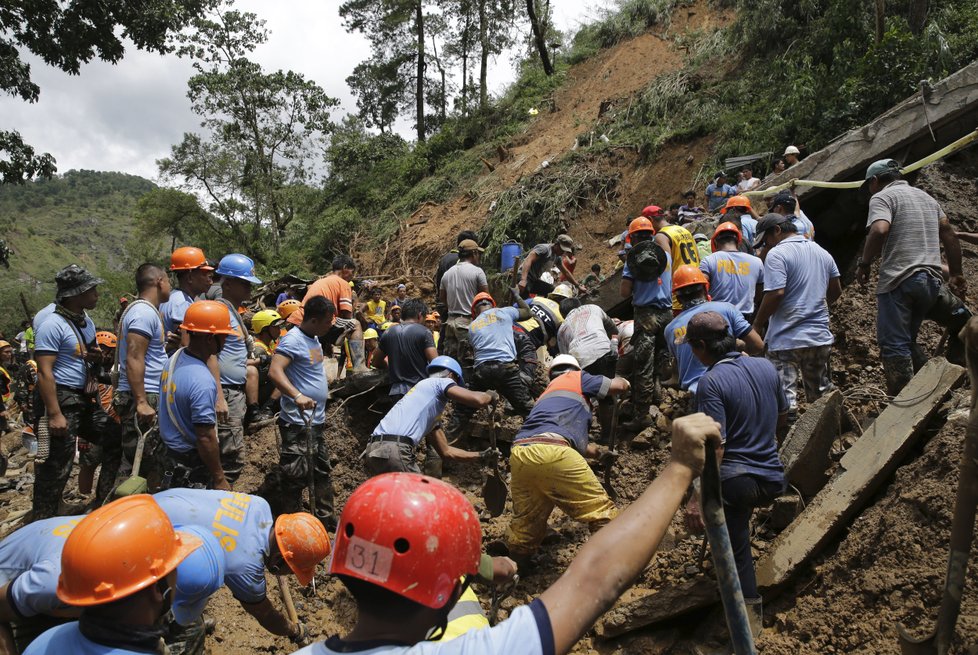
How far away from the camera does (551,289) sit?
8.71 metres

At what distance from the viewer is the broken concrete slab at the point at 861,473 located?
3.69 meters

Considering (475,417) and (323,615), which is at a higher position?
(475,417)

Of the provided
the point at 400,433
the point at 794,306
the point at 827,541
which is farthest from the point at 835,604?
the point at 400,433

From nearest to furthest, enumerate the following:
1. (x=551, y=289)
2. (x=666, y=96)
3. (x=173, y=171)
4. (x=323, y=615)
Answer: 1. (x=323, y=615)
2. (x=551, y=289)
3. (x=666, y=96)
4. (x=173, y=171)

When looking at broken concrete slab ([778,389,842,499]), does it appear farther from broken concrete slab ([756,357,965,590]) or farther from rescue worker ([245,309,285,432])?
rescue worker ([245,309,285,432])

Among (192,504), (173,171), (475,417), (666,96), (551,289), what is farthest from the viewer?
(173,171)

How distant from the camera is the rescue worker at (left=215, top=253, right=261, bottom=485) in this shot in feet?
15.7

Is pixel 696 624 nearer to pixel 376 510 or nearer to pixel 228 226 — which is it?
pixel 376 510

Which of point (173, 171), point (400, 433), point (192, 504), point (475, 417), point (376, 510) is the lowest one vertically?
point (475, 417)

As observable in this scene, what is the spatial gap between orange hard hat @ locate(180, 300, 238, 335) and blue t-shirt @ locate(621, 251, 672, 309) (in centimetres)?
373

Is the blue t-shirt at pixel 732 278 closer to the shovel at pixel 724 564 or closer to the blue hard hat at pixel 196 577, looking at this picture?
the shovel at pixel 724 564

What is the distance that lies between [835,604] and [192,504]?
11.1 feet

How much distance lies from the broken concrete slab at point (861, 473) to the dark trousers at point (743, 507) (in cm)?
45

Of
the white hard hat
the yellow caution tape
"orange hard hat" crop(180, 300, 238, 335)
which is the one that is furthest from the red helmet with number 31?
the yellow caution tape
